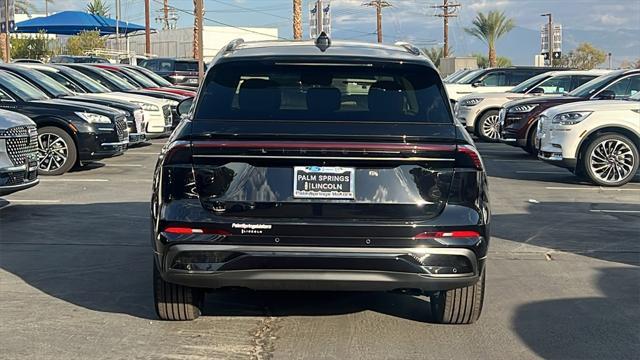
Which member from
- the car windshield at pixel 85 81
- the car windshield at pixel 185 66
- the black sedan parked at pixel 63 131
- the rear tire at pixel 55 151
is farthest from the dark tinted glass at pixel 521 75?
the car windshield at pixel 185 66

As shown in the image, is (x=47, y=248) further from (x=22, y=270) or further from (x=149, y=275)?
(x=149, y=275)

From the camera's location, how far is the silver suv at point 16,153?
895cm

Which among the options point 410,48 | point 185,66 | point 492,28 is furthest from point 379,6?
point 410,48

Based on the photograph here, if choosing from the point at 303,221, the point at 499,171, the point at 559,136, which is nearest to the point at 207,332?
the point at 303,221

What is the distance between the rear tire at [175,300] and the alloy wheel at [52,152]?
8493mm

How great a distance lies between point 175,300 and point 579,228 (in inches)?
216

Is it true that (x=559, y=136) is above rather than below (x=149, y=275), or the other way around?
above

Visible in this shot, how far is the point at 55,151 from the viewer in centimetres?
1345

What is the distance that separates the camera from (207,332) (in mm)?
5449

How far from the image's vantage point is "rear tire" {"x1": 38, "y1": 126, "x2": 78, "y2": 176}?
44.1ft

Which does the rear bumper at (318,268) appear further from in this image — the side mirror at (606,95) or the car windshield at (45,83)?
the car windshield at (45,83)

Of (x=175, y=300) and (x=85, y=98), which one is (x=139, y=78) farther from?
(x=175, y=300)

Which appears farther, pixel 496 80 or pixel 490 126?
pixel 496 80

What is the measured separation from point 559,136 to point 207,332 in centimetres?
895
